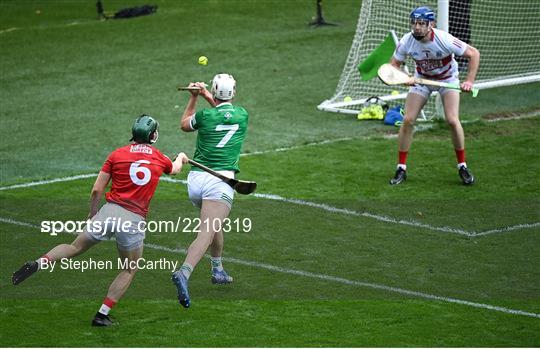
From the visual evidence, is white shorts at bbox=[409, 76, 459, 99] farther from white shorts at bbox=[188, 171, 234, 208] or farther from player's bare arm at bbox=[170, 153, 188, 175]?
player's bare arm at bbox=[170, 153, 188, 175]

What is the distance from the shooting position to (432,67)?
46.1 ft

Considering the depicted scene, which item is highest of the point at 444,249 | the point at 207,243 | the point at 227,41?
the point at 207,243

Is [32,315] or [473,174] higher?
[32,315]

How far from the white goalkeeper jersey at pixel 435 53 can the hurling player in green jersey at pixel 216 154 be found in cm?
397

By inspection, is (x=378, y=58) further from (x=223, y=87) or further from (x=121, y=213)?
(x=121, y=213)

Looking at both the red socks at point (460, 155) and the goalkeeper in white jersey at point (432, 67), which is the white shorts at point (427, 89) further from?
the red socks at point (460, 155)

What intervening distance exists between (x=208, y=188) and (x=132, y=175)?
0.92 metres

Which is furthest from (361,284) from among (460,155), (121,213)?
(460,155)

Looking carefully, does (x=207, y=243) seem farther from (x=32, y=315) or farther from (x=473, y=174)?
(x=473, y=174)

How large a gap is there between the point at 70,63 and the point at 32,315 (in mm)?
11725

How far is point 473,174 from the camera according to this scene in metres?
14.6

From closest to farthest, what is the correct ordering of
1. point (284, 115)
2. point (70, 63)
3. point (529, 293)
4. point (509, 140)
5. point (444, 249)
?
point (529, 293) < point (444, 249) < point (509, 140) < point (284, 115) < point (70, 63)

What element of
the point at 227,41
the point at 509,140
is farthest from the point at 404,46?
the point at 227,41

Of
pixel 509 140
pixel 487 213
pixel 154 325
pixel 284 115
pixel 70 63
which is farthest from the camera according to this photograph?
pixel 70 63
